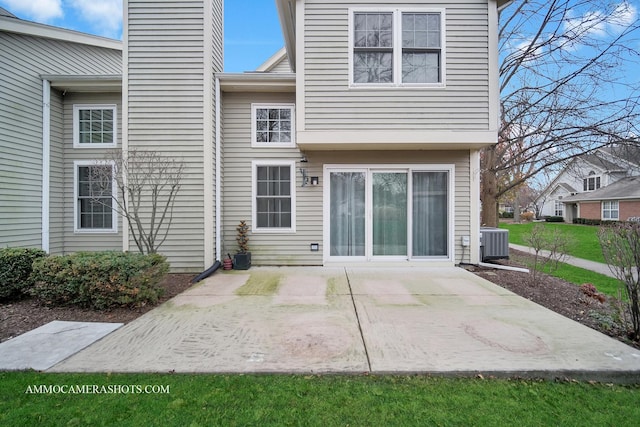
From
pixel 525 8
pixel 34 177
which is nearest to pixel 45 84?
pixel 34 177

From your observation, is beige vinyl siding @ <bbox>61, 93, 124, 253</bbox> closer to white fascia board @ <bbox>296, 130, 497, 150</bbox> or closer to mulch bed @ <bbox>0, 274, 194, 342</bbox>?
mulch bed @ <bbox>0, 274, 194, 342</bbox>

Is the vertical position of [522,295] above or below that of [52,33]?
below

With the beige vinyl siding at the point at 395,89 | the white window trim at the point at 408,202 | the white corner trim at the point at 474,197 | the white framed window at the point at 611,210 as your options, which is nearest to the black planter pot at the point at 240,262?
the white window trim at the point at 408,202

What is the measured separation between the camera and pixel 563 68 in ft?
31.3

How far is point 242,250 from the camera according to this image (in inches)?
267

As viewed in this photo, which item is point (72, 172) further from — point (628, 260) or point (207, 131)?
point (628, 260)

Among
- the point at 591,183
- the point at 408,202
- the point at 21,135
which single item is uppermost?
the point at 591,183

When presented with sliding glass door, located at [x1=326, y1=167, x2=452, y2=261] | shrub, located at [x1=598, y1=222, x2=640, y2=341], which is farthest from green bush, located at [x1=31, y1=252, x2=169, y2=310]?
shrub, located at [x1=598, y1=222, x2=640, y2=341]

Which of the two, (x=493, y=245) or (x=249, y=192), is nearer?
(x=249, y=192)

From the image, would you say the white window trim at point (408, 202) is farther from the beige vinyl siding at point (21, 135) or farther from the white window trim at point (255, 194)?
the beige vinyl siding at point (21, 135)

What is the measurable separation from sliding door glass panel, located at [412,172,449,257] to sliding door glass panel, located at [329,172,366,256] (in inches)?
48.0

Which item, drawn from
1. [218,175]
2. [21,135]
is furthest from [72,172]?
[218,175]

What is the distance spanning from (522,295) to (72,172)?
9.85m

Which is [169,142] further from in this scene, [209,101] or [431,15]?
[431,15]
